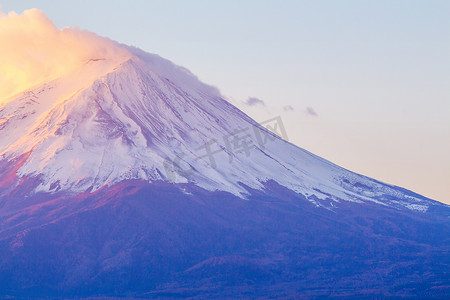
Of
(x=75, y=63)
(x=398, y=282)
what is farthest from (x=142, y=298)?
(x=75, y=63)

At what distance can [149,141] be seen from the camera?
321 feet

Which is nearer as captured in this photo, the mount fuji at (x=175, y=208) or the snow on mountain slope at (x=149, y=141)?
the mount fuji at (x=175, y=208)

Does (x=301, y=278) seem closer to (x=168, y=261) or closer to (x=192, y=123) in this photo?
(x=168, y=261)

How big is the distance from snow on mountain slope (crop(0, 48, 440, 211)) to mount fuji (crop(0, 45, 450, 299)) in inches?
8.2

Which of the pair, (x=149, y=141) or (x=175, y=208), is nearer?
(x=175, y=208)

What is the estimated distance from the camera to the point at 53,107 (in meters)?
104

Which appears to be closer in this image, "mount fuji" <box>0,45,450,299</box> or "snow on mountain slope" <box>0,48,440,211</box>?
"mount fuji" <box>0,45,450,299</box>

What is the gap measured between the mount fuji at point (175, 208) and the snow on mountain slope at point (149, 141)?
0.68 ft

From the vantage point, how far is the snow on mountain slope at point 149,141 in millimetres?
92688

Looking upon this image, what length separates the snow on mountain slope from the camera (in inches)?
3649

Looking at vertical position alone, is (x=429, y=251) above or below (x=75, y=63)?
below

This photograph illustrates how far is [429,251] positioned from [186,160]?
83.2 feet

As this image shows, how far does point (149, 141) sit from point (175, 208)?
36.6ft

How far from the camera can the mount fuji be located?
7938cm
